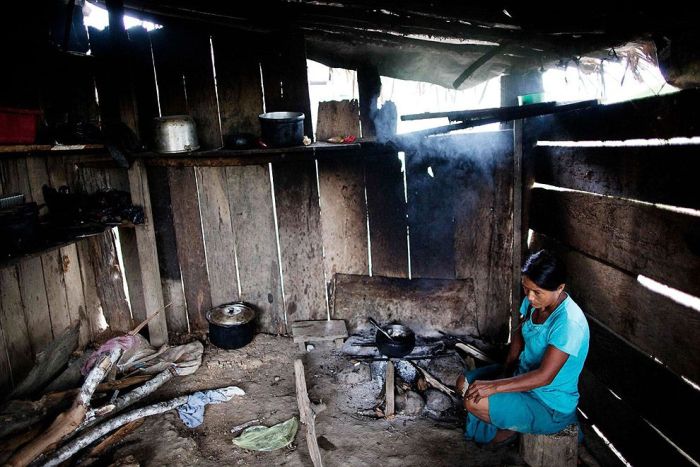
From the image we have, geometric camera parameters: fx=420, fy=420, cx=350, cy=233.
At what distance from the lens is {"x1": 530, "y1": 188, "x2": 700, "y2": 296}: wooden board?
2.48 m

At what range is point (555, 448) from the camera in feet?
10.5

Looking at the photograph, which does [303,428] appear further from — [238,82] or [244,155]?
[238,82]

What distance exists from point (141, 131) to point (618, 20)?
185 inches

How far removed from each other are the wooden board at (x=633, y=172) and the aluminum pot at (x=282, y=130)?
246 cm

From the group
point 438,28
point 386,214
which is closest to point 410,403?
point 386,214

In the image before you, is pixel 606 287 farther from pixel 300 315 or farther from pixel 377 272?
pixel 300 315

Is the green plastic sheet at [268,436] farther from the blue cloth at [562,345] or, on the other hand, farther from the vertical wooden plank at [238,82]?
the vertical wooden plank at [238,82]

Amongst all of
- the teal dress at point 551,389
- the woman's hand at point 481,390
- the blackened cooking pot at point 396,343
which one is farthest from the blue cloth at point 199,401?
the teal dress at point 551,389

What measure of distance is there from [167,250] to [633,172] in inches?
197

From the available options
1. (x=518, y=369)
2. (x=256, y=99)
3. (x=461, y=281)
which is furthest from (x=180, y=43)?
(x=518, y=369)

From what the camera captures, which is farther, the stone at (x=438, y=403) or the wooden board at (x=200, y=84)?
the wooden board at (x=200, y=84)

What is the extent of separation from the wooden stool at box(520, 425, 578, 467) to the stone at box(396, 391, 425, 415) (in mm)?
1085

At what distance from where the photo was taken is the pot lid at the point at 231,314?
16.7 ft

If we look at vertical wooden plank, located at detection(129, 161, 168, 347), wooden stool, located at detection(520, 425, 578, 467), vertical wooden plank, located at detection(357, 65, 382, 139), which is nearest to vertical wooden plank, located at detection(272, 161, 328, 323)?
vertical wooden plank, located at detection(357, 65, 382, 139)
